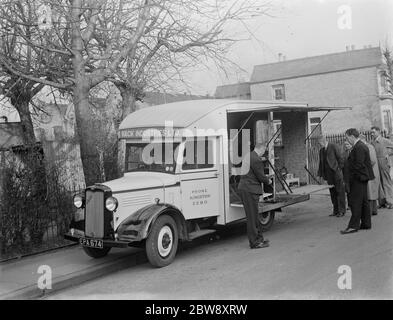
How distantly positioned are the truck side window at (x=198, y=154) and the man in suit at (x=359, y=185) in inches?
109

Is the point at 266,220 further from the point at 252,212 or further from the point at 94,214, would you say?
the point at 94,214

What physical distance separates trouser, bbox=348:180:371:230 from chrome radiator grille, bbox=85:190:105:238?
4685 mm

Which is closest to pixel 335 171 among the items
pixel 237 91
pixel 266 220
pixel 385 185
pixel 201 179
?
pixel 385 185

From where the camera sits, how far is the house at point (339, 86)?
3544 centimetres

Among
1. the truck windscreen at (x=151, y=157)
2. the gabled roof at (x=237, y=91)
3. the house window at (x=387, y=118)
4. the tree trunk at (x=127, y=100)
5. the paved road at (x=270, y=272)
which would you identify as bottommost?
the paved road at (x=270, y=272)

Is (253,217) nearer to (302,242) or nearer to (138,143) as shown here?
(302,242)

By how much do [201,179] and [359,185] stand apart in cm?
306

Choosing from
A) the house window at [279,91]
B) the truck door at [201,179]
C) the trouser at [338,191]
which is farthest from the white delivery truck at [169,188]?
the house window at [279,91]

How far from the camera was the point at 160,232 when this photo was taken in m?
7.71

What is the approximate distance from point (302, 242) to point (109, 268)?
11.4 ft

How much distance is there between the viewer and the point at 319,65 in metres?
39.6

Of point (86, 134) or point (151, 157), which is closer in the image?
point (151, 157)

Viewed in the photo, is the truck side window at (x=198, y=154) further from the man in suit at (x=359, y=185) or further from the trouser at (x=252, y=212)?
the man in suit at (x=359, y=185)
